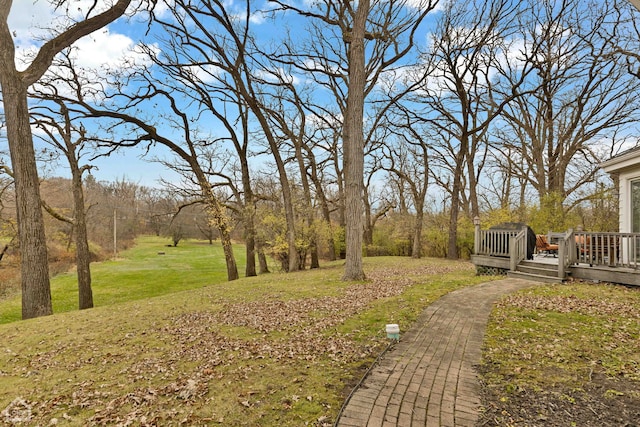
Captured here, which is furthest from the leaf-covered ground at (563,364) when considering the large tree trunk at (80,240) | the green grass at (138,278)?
the green grass at (138,278)

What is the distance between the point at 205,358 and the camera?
14.7ft

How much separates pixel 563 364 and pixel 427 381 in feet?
5.96

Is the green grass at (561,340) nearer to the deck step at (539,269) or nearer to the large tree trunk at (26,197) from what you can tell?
the deck step at (539,269)

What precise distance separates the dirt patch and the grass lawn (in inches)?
56.0

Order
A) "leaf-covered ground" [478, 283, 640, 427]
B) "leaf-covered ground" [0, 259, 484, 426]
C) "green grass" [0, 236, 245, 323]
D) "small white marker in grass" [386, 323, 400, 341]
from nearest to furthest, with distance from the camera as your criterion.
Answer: "leaf-covered ground" [478, 283, 640, 427] → "leaf-covered ground" [0, 259, 484, 426] → "small white marker in grass" [386, 323, 400, 341] → "green grass" [0, 236, 245, 323]

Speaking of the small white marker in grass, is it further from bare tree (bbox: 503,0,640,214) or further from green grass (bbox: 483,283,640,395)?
bare tree (bbox: 503,0,640,214)

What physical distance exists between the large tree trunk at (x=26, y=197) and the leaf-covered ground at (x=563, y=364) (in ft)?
34.6

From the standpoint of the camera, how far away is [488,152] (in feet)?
83.1

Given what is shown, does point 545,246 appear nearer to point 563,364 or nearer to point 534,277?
point 534,277

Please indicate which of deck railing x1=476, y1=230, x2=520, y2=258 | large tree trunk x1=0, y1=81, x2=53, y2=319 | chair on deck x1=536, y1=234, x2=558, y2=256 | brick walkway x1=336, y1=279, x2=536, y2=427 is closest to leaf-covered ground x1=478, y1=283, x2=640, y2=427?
brick walkway x1=336, y1=279, x2=536, y2=427

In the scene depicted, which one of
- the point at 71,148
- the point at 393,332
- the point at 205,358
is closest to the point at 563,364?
the point at 393,332

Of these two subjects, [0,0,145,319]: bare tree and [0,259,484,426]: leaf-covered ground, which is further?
[0,0,145,319]: bare tree

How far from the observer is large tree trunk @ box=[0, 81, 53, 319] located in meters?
8.47

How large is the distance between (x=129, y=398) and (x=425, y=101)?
70.8 ft
